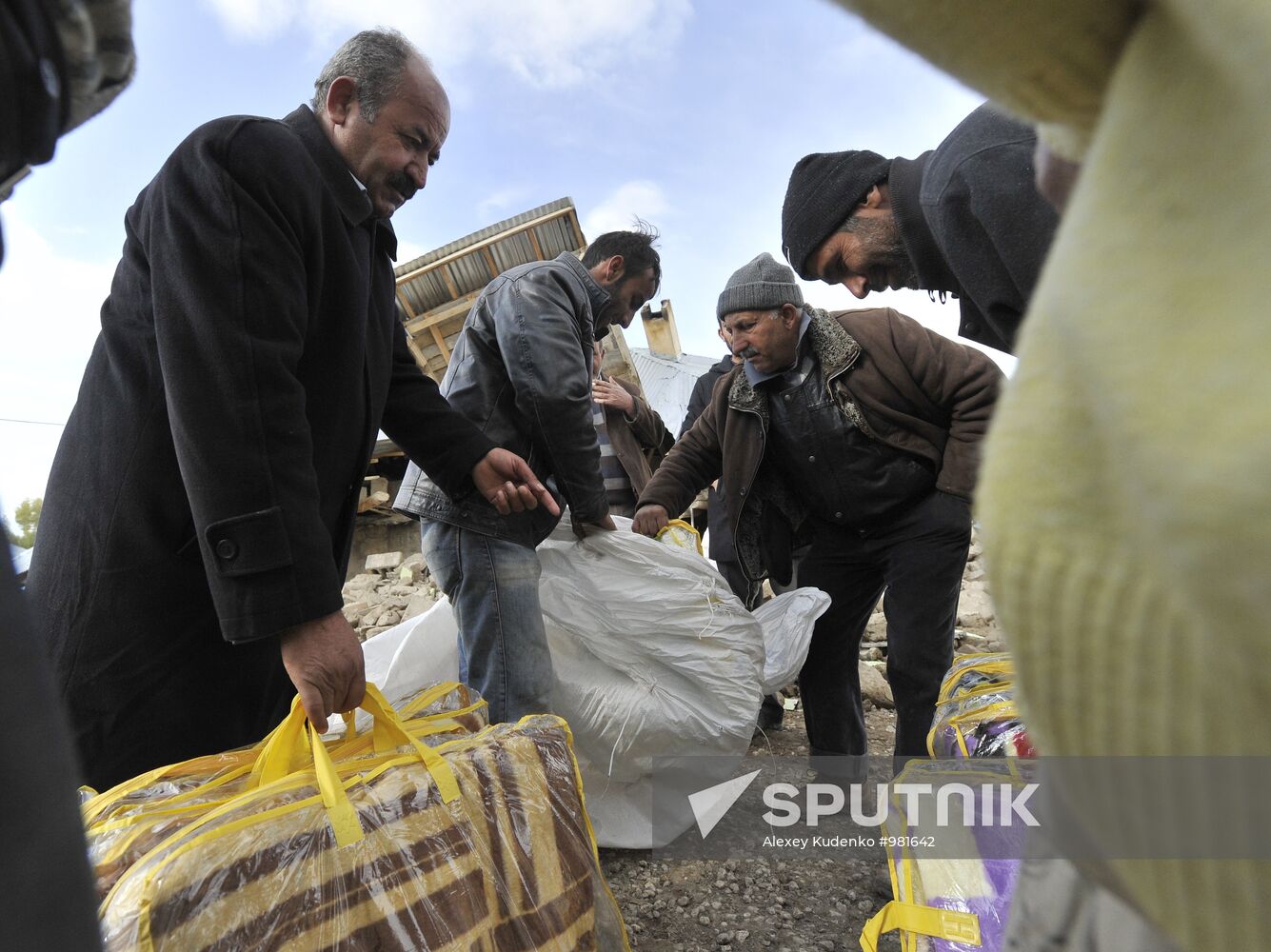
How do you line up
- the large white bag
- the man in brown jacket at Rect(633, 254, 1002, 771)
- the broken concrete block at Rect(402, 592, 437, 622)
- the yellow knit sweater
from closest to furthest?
1. the yellow knit sweater
2. the large white bag
3. the man in brown jacket at Rect(633, 254, 1002, 771)
4. the broken concrete block at Rect(402, 592, 437, 622)

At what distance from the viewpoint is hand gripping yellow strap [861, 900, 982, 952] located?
128 cm

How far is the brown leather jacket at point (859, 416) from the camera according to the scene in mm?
2494

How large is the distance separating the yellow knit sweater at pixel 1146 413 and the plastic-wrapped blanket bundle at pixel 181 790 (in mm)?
1043

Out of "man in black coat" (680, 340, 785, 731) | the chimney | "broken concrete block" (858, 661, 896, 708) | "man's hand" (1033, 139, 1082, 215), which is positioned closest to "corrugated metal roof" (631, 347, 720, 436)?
the chimney

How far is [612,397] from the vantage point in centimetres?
387

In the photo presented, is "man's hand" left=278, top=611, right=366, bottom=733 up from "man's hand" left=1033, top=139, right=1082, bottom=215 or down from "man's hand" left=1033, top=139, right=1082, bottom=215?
down

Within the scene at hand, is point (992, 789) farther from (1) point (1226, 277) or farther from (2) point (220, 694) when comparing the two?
(2) point (220, 694)

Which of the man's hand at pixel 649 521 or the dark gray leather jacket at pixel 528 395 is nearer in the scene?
the dark gray leather jacket at pixel 528 395

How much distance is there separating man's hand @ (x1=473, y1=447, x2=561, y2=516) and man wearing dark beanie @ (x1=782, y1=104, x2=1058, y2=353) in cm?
107

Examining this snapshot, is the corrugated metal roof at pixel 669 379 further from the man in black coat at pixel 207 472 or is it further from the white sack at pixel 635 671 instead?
the man in black coat at pixel 207 472

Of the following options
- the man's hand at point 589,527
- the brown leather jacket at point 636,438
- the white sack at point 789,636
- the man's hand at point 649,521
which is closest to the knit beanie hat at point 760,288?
the man's hand at point 649,521

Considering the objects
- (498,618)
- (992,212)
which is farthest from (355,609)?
(992,212)

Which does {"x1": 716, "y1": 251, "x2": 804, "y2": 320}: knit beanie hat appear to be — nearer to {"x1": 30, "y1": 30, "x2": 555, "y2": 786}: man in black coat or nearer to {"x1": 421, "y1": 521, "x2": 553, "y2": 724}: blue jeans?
{"x1": 421, "y1": 521, "x2": 553, "y2": 724}: blue jeans

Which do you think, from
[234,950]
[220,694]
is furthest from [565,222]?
[234,950]
